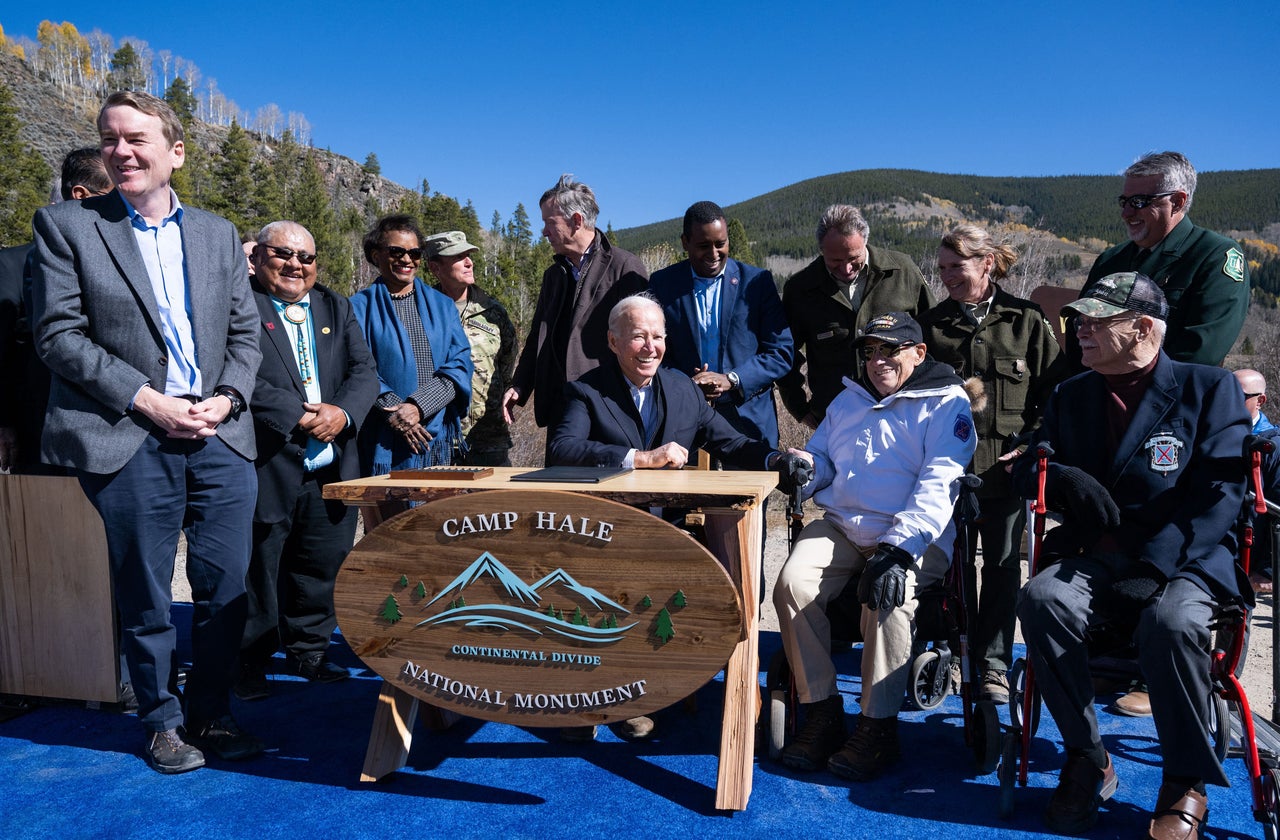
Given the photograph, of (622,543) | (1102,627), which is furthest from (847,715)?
(622,543)

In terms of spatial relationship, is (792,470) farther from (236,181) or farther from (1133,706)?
(236,181)

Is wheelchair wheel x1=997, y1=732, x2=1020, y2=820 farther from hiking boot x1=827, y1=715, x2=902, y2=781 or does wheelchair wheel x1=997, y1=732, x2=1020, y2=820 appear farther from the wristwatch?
the wristwatch

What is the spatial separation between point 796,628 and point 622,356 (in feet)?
4.24

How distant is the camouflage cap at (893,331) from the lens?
3291 mm

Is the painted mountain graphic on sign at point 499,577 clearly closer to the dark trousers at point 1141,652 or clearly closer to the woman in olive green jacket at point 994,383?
the dark trousers at point 1141,652

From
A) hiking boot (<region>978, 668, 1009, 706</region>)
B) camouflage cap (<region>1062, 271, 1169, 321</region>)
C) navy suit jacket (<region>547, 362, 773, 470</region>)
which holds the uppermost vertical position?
camouflage cap (<region>1062, 271, 1169, 321</region>)

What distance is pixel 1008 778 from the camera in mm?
2703

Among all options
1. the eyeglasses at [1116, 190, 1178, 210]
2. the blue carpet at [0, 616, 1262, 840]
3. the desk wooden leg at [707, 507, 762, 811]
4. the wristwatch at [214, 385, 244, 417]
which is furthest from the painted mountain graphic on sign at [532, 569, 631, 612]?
the eyeglasses at [1116, 190, 1178, 210]

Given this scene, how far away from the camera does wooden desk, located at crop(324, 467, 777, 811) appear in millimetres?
2688

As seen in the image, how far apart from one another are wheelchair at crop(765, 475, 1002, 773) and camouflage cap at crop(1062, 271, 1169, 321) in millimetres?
688

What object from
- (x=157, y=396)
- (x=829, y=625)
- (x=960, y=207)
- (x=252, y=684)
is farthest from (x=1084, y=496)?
(x=960, y=207)

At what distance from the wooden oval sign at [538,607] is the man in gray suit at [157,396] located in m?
0.68

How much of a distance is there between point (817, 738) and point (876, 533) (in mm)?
781

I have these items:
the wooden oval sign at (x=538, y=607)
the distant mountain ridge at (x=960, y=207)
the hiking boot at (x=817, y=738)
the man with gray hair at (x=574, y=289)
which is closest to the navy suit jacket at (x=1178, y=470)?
the hiking boot at (x=817, y=738)
